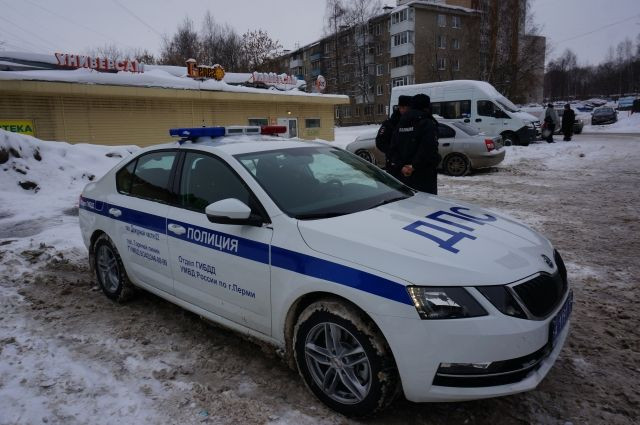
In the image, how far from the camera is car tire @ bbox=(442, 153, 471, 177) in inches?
482

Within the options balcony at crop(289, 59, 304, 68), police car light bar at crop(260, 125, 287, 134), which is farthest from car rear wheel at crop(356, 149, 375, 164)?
balcony at crop(289, 59, 304, 68)

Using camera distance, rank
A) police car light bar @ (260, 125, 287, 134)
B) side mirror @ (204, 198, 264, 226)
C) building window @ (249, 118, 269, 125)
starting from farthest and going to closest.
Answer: building window @ (249, 118, 269, 125) → police car light bar @ (260, 125, 287, 134) → side mirror @ (204, 198, 264, 226)

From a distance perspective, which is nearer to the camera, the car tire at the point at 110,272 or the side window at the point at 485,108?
the car tire at the point at 110,272

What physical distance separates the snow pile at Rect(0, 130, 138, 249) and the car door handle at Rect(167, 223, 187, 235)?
3.38 meters

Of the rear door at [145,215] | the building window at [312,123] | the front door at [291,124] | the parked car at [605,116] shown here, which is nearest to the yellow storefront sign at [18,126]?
the front door at [291,124]

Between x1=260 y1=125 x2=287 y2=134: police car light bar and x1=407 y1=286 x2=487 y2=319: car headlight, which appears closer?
x1=407 y1=286 x2=487 y2=319: car headlight

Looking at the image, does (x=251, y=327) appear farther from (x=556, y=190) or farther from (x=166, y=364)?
(x=556, y=190)

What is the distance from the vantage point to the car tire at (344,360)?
2.37m

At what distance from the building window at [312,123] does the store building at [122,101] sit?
1.70 m

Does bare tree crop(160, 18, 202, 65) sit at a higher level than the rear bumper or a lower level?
higher

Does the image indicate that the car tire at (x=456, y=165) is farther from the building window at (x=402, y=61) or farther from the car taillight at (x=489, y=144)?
the building window at (x=402, y=61)

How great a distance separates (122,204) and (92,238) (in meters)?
0.74

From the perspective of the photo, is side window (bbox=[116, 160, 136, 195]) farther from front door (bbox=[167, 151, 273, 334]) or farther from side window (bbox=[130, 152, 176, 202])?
front door (bbox=[167, 151, 273, 334])

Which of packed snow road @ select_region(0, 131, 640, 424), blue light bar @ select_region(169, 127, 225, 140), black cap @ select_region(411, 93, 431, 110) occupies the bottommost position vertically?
packed snow road @ select_region(0, 131, 640, 424)
